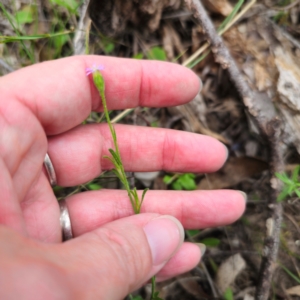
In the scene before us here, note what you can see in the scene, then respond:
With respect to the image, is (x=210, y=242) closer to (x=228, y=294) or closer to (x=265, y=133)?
(x=228, y=294)

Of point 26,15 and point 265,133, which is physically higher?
point 26,15

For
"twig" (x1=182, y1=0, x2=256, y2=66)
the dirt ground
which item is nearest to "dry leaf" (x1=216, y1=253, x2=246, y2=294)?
the dirt ground

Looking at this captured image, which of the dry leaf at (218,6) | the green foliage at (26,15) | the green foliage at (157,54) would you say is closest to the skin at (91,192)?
the green foliage at (157,54)

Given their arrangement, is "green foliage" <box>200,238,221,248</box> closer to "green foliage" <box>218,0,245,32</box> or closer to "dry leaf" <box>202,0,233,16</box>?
"green foliage" <box>218,0,245,32</box>

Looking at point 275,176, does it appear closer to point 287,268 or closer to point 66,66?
point 287,268

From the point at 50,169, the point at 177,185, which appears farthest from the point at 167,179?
the point at 50,169

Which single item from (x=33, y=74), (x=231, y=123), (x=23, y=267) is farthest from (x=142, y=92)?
(x=23, y=267)

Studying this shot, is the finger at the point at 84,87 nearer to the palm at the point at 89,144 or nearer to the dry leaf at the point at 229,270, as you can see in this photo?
the palm at the point at 89,144

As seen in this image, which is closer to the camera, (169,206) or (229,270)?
(169,206)
